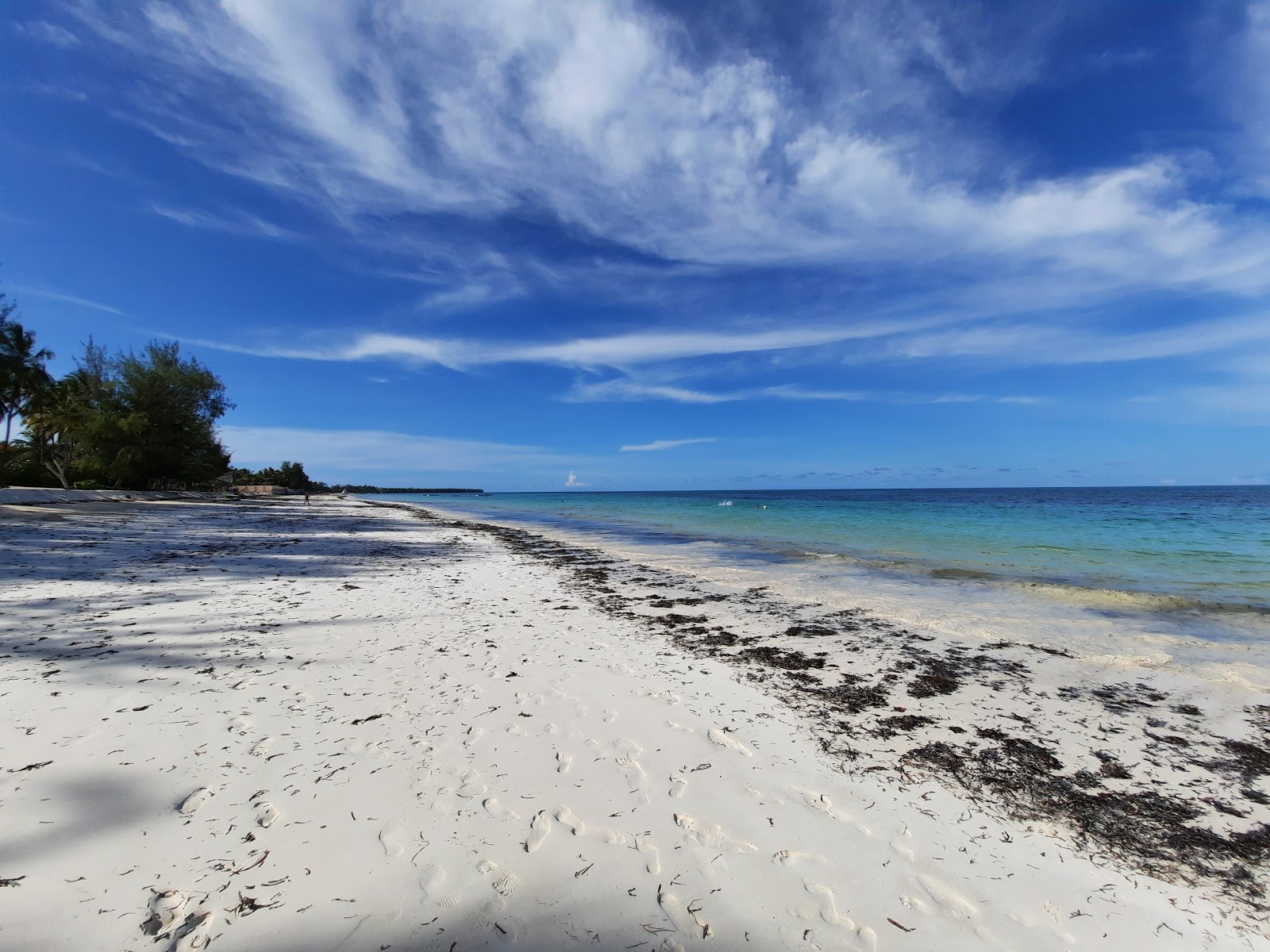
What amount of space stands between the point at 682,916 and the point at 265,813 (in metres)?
2.31

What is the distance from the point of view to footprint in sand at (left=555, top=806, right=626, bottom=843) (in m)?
2.86

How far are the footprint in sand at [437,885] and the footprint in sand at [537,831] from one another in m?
0.42

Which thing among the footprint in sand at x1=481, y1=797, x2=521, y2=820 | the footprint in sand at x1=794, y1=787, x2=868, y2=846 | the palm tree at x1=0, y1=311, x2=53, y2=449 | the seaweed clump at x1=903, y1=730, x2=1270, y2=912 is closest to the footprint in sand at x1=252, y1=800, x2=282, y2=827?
the footprint in sand at x1=481, y1=797, x2=521, y2=820

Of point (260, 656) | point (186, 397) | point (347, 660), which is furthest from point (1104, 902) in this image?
point (186, 397)

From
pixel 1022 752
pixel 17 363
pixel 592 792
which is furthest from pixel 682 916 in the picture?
pixel 17 363

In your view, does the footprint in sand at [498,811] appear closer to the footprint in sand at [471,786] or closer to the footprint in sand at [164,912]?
the footprint in sand at [471,786]

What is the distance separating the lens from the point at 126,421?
3216cm

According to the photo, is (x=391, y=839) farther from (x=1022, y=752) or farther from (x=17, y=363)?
(x=17, y=363)

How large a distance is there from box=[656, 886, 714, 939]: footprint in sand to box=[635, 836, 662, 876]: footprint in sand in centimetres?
14

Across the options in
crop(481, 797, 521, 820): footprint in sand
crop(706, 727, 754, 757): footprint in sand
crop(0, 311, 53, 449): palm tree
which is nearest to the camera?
crop(481, 797, 521, 820): footprint in sand

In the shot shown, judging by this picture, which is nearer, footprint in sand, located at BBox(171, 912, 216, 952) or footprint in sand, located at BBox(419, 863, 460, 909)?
footprint in sand, located at BBox(171, 912, 216, 952)

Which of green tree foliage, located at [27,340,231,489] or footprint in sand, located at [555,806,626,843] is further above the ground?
green tree foliage, located at [27,340,231,489]

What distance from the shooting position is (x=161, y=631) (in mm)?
5902

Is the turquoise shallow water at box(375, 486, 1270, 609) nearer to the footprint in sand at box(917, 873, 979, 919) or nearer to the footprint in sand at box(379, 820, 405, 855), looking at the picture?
the footprint in sand at box(917, 873, 979, 919)
